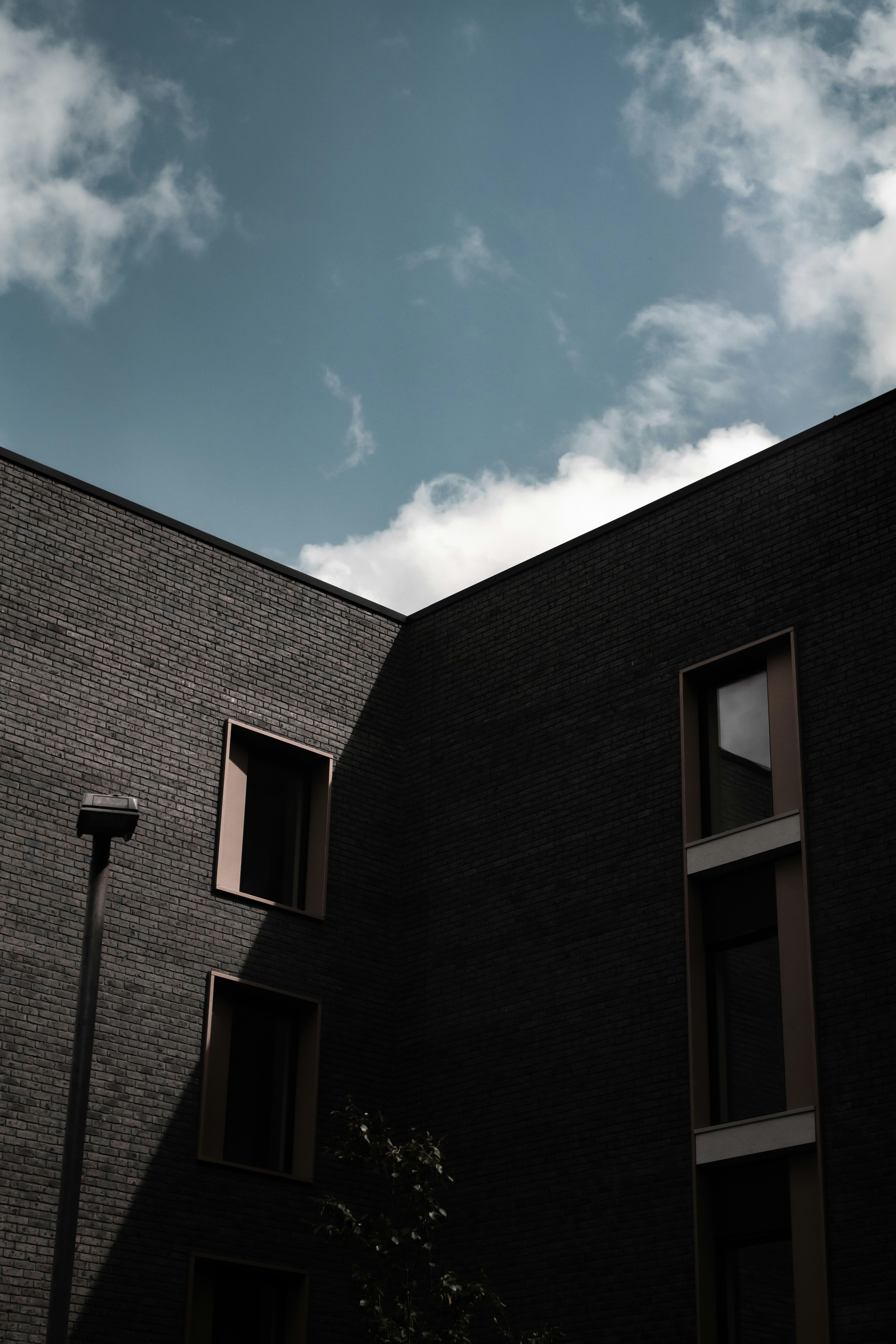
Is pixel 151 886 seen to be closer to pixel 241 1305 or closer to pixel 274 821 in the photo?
pixel 274 821

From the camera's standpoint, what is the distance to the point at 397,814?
21328mm

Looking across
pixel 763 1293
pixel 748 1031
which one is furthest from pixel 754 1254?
pixel 748 1031

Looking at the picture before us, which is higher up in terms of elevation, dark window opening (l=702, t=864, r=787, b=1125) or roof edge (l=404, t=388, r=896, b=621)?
roof edge (l=404, t=388, r=896, b=621)

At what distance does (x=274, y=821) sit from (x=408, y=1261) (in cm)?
542

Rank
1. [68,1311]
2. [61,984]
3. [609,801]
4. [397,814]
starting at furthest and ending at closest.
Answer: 1. [397,814]
2. [609,801]
3. [61,984]
4. [68,1311]

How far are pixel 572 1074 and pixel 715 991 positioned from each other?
187 cm

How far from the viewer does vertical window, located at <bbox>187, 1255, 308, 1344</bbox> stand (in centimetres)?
1708

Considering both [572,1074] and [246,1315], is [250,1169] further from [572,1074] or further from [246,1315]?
[572,1074]

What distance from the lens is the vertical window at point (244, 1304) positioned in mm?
17078

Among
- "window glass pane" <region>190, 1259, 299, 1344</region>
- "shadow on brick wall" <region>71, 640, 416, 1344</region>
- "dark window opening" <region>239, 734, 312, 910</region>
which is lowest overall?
"window glass pane" <region>190, 1259, 299, 1344</region>

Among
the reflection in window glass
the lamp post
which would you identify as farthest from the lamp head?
the reflection in window glass

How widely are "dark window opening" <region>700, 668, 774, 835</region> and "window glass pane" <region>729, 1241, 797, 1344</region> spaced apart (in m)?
4.26

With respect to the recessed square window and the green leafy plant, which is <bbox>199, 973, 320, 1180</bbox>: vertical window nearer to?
the green leafy plant

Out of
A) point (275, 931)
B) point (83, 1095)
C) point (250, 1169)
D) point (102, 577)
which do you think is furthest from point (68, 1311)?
point (102, 577)
